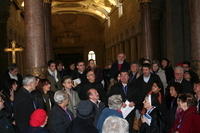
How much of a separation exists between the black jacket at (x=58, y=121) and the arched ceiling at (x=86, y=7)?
2842cm

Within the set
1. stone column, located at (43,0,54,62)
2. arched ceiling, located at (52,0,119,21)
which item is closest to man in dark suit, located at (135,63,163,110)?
stone column, located at (43,0,54,62)

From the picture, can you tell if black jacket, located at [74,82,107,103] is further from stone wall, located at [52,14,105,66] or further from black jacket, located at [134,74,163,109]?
stone wall, located at [52,14,105,66]

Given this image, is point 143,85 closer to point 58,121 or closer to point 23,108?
point 23,108

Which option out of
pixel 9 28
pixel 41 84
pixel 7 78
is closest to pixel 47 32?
pixel 9 28

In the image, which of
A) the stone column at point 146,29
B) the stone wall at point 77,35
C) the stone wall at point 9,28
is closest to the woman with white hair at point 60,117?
the stone column at point 146,29

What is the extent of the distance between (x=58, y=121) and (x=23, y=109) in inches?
47.8

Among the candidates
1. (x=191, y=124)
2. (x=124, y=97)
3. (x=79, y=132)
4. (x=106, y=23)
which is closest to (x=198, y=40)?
(x=124, y=97)

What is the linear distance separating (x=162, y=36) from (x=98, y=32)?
769 inches

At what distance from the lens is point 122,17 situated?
29891mm

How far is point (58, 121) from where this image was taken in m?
6.01

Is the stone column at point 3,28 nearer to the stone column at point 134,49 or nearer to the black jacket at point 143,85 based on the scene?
the stone column at point 134,49

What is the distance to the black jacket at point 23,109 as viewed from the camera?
6.94m

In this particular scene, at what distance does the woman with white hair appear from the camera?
5.97 metres

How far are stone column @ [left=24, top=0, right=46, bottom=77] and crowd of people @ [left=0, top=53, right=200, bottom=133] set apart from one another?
668mm
